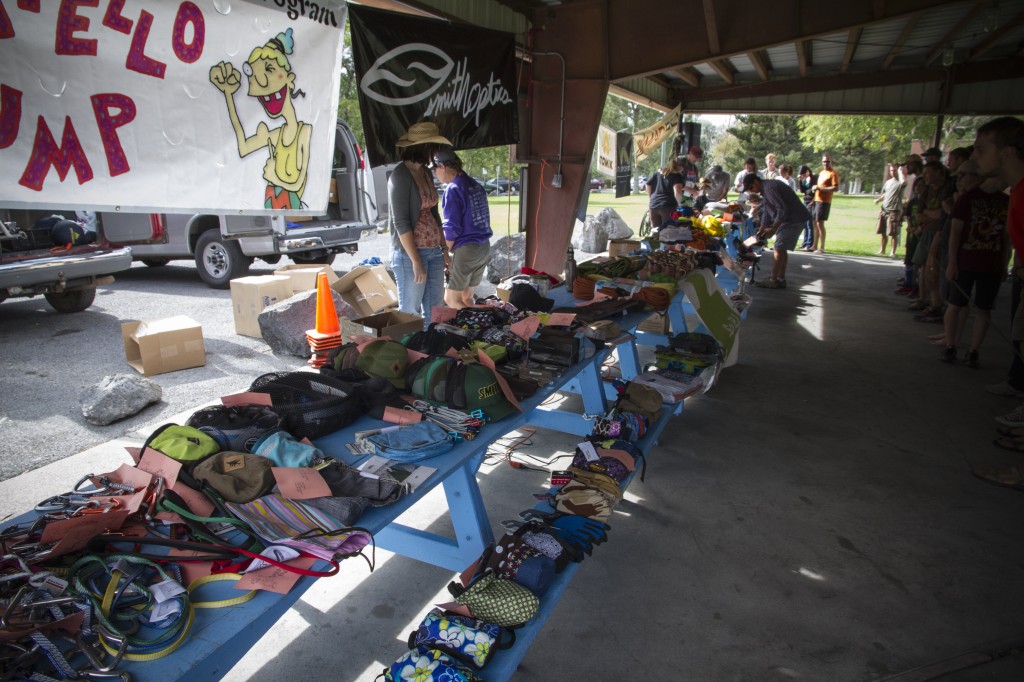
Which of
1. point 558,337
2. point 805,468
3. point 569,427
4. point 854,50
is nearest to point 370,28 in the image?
point 558,337

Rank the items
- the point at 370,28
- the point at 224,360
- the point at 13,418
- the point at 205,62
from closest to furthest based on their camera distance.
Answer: the point at 205,62, the point at 370,28, the point at 13,418, the point at 224,360

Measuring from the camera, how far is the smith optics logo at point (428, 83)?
13.1 ft

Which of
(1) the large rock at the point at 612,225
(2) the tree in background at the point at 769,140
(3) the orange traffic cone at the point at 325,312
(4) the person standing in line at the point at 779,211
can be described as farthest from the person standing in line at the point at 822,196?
(2) the tree in background at the point at 769,140

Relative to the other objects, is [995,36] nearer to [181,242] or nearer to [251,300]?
[251,300]

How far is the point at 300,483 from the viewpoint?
185cm

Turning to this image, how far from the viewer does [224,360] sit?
5.75 meters

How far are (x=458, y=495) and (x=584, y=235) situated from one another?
11902 mm

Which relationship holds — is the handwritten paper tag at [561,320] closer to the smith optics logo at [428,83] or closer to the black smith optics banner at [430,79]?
the black smith optics banner at [430,79]

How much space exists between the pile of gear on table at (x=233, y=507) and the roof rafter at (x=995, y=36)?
8.96 m

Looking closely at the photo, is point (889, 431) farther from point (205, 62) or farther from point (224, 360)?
point (224, 360)

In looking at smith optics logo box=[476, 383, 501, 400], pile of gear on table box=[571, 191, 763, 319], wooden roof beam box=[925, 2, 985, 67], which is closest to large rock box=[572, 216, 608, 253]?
pile of gear on table box=[571, 191, 763, 319]

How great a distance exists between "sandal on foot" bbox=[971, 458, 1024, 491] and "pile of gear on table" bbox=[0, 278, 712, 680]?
8.36 feet

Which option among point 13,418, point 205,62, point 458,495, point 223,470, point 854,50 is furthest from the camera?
point 854,50

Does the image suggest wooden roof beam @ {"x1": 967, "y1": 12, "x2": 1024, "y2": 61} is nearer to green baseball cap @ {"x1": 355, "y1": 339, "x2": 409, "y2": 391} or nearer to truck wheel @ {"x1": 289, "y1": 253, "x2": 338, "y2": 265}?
green baseball cap @ {"x1": 355, "y1": 339, "x2": 409, "y2": 391}
